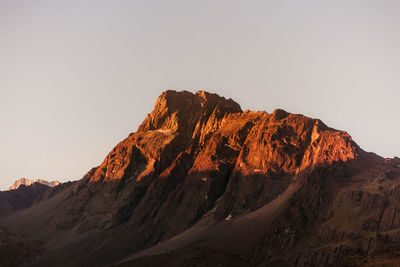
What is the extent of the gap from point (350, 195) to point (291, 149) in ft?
154

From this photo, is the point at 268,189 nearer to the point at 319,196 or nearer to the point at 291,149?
the point at 291,149

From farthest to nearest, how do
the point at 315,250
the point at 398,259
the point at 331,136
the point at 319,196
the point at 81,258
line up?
the point at 81,258
the point at 331,136
the point at 319,196
the point at 315,250
the point at 398,259

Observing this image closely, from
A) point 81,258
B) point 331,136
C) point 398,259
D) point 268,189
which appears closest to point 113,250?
point 81,258

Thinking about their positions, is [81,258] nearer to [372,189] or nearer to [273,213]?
[273,213]

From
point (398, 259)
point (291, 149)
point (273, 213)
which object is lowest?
point (398, 259)

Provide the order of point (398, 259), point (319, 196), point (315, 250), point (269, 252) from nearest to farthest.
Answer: point (398, 259) → point (315, 250) → point (269, 252) → point (319, 196)

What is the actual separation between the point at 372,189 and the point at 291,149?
4920cm

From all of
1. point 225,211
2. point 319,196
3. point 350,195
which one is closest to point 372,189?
point 350,195

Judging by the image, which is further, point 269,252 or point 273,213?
point 273,213

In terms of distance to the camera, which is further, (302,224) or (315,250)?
(302,224)

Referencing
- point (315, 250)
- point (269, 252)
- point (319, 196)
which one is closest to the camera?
point (315, 250)

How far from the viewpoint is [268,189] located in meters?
188

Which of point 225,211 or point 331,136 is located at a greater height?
point 331,136

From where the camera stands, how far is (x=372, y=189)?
489 ft
